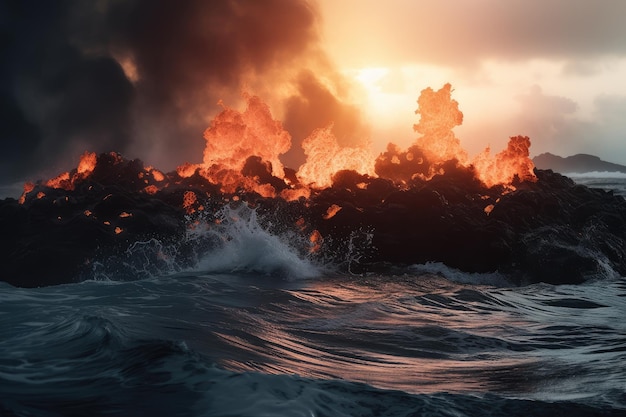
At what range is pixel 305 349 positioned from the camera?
7.93 meters

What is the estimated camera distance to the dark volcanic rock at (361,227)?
1697cm

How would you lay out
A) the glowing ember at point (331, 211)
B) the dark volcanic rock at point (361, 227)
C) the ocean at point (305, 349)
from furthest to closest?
1. the glowing ember at point (331, 211)
2. the dark volcanic rock at point (361, 227)
3. the ocean at point (305, 349)

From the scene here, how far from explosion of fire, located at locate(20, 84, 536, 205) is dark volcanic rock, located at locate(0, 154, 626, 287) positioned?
4.01 feet

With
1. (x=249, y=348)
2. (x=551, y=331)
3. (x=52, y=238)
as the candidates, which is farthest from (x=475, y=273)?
(x=52, y=238)

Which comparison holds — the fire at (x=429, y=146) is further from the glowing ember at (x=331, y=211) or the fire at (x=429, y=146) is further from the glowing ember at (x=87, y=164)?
the glowing ember at (x=87, y=164)

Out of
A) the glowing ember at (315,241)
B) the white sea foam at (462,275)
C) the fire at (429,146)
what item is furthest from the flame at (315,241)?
the fire at (429,146)

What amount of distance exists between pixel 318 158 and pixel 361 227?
6131 mm

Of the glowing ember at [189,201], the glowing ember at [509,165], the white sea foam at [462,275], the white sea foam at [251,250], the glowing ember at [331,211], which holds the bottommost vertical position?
the white sea foam at [462,275]

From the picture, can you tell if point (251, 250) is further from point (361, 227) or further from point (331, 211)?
point (361, 227)

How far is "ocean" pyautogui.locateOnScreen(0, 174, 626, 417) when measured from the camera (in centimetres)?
537

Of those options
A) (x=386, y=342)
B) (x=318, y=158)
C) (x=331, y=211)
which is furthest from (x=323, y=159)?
(x=386, y=342)

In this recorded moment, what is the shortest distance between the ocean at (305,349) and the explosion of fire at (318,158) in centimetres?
800

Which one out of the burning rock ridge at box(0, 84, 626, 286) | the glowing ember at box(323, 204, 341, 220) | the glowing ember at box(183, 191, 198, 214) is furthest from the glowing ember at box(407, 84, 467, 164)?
the glowing ember at box(183, 191, 198, 214)

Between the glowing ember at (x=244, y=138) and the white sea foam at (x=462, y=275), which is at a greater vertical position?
the glowing ember at (x=244, y=138)
